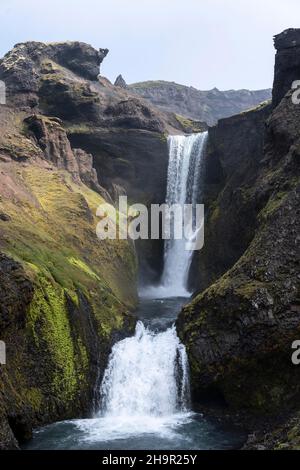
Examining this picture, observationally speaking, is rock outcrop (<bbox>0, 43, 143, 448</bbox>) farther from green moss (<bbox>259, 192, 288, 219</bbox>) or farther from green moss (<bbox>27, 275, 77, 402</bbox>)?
green moss (<bbox>259, 192, 288, 219</bbox>)

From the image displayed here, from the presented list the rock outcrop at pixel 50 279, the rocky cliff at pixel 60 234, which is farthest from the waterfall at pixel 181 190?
the rock outcrop at pixel 50 279

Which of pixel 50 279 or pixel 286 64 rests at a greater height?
pixel 286 64

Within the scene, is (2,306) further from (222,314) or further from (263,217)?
(263,217)

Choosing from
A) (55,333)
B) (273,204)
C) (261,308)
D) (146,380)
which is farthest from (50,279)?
(273,204)

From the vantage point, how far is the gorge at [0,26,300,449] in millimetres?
29172

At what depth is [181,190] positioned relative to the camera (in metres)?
73.0

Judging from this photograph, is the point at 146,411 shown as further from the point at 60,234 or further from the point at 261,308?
the point at 60,234

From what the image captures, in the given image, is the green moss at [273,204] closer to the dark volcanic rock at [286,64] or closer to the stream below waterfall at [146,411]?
the stream below waterfall at [146,411]

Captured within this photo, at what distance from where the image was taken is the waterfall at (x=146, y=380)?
109 ft

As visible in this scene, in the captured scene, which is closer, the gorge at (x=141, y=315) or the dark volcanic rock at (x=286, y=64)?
the gorge at (x=141, y=315)

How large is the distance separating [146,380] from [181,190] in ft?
137
